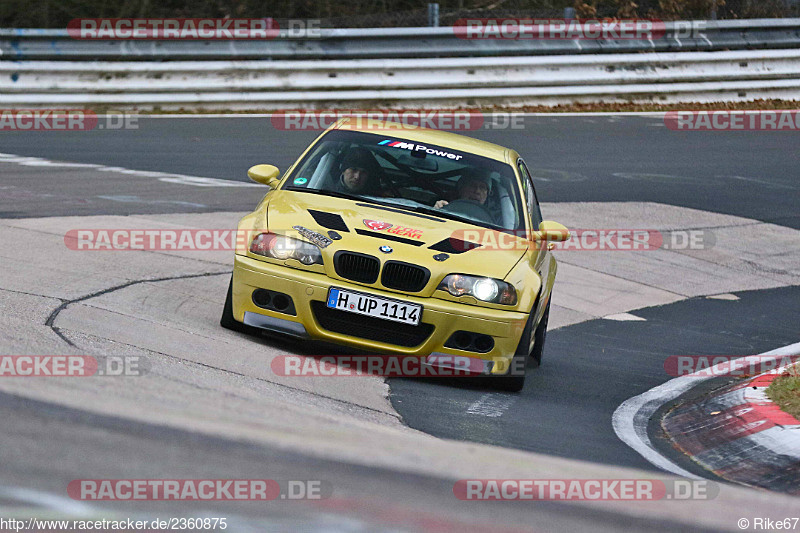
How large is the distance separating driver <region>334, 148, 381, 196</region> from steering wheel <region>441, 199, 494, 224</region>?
0.50 meters

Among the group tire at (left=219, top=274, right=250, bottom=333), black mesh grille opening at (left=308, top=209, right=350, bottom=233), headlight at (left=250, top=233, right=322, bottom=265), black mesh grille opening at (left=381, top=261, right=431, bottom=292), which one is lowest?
tire at (left=219, top=274, right=250, bottom=333)

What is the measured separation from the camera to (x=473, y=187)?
7.81 metres

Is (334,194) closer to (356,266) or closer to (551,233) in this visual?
(356,266)

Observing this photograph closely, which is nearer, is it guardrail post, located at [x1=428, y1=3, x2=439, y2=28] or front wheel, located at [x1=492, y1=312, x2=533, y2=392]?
front wheel, located at [x1=492, y1=312, x2=533, y2=392]

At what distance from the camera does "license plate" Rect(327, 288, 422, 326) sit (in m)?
6.66

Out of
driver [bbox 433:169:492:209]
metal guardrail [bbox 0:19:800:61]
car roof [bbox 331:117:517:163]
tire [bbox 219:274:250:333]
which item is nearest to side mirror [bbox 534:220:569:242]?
driver [bbox 433:169:492:209]

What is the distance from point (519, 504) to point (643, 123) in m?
17.5

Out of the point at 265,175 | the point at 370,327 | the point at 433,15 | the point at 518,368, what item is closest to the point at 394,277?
the point at 370,327

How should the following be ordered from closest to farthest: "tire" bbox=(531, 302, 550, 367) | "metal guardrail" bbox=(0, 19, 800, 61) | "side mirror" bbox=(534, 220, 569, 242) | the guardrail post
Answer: "side mirror" bbox=(534, 220, 569, 242) → "tire" bbox=(531, 302, 550, 367) → "metal guardrail" bbox=(0, 19, 800, 61) → the guardrail post

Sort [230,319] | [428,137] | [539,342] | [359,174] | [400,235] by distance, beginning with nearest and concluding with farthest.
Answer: [400,235] < [230,319] < [359,174] < [539,342] < [428,137]

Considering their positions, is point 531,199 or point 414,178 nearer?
point 414,178

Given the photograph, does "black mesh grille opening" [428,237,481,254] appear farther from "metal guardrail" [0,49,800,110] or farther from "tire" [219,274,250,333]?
"metal guardrail" [0,49,800,110]

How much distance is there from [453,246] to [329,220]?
0.78 m

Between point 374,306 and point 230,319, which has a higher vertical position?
point 374,306
